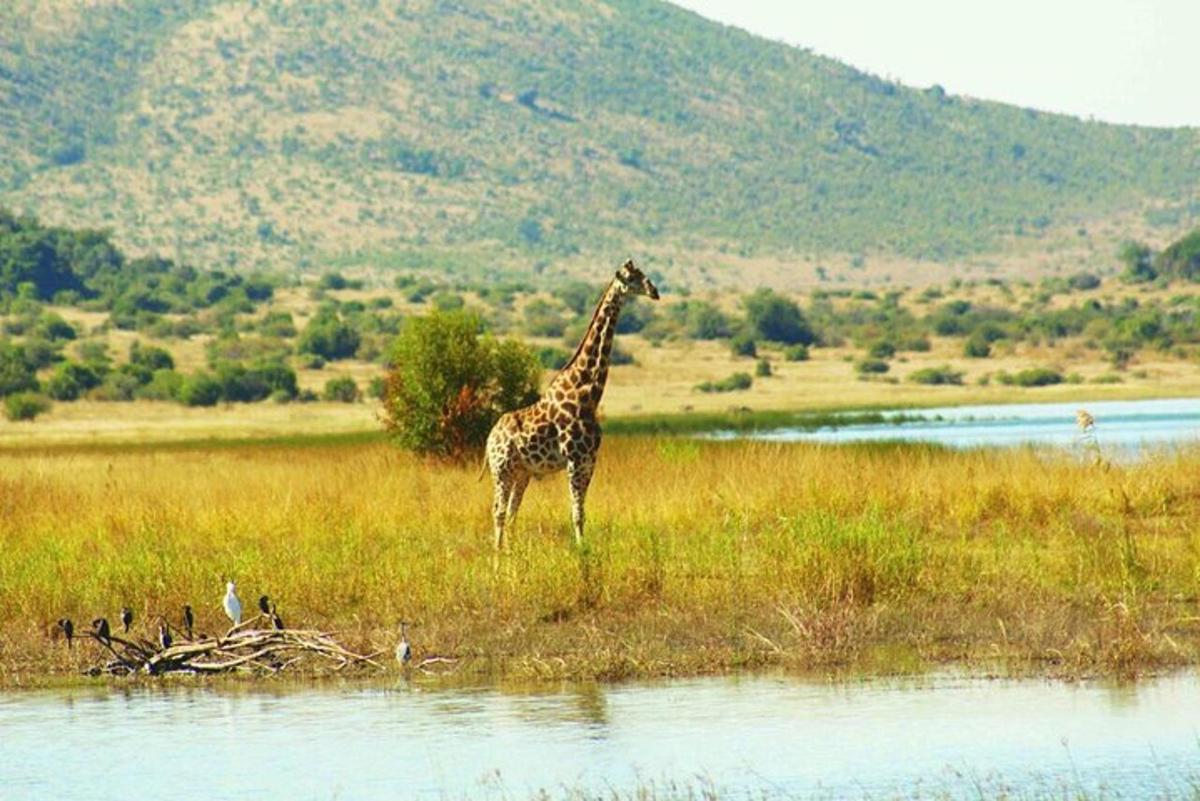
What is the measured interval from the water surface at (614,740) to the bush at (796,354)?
68.7 meters

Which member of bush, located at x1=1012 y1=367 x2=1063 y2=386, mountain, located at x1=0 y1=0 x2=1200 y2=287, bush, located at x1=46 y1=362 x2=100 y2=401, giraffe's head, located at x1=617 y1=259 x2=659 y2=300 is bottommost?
bush, located at x1=1012 y1=367 x2=1063 y2=386

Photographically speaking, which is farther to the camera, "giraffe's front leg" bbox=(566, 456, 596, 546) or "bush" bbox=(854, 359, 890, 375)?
"bush" bbox=(854, 359, 890, 375)

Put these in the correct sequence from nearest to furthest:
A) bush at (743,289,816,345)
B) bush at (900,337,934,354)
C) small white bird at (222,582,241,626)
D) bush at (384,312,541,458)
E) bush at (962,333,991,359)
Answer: small white bird at (222,582,241,626)
bush at (384,312,541,458)
bush at (962,333,991,359)
bush at (900,337,934,354)
bush at (743,289,816,345)

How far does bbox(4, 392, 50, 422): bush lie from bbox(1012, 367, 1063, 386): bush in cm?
3120

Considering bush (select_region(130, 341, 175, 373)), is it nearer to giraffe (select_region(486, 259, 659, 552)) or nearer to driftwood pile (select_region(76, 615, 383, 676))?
giraffe (select_region(486, 259, 659, 552))

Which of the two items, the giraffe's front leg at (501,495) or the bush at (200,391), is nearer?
the giraffe's front leg at (501,495)

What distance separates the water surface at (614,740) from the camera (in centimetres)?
1316

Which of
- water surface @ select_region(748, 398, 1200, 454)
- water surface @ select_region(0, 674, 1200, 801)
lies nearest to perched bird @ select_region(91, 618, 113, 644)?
water surface @ select_region(0, 674, 1200, 801)

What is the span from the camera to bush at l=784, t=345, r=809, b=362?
84.8 metres

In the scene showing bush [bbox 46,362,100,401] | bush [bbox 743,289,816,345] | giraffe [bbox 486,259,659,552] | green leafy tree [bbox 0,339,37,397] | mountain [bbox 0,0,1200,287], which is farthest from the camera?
mountain [bbox 0,0,1200,287]

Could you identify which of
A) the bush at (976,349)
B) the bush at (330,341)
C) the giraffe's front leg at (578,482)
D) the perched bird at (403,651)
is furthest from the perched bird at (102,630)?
the bush at (976,349)

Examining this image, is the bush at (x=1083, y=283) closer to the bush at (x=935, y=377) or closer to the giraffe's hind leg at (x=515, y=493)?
the bush at (x=935, y=377)

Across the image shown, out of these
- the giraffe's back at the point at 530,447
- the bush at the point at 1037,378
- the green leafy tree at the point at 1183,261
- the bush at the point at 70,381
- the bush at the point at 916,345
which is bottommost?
the bush at the point at 1037,378

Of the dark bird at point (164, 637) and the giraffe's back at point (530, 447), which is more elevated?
the giraffe's back at point (530, 447)
